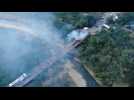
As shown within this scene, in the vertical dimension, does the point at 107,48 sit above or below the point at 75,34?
below

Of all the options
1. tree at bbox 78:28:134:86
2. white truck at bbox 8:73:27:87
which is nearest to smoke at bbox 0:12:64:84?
white truck at bbox 8:73:27:87

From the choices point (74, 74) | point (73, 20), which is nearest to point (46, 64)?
point (74, 74)

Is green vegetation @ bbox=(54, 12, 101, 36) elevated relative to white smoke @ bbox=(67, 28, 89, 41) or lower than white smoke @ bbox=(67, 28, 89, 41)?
elevated

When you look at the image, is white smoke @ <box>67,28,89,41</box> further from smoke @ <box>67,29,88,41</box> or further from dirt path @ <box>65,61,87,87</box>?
dirt path @ <box>65,61,87,87</box>

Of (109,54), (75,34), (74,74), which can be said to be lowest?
(74,74)

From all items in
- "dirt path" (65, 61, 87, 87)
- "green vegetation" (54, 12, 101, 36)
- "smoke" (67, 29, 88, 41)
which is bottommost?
"dirt path" (65, 61, 87, 87)

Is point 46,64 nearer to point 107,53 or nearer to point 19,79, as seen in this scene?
point 19,79

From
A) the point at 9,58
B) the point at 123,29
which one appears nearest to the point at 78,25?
the point at 123,29
